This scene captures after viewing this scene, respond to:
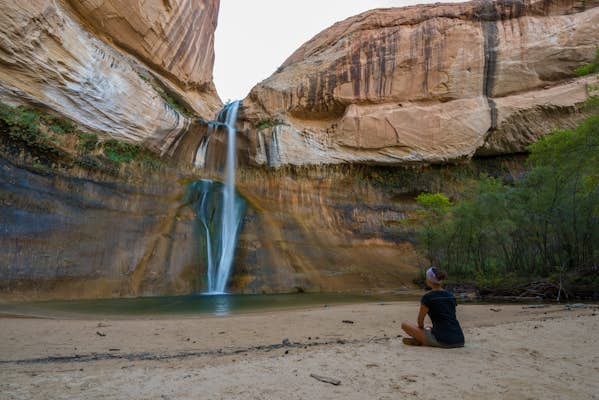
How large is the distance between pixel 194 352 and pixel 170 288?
13905 millimetres

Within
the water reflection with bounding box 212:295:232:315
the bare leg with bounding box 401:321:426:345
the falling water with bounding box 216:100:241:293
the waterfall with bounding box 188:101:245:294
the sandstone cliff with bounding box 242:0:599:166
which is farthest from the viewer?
the sandstone cliff with bounding box 242:0:599:166

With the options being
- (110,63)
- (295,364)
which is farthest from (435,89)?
(295,364)

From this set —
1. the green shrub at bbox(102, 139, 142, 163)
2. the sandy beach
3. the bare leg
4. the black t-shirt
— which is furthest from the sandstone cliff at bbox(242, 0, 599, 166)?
the black t-shirt

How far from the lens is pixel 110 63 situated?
19.6m

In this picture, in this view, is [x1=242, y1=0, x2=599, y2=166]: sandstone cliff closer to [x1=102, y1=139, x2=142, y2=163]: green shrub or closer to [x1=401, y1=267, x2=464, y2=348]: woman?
[x1=102, y1=139, x2=142, y2=163]: green shrub

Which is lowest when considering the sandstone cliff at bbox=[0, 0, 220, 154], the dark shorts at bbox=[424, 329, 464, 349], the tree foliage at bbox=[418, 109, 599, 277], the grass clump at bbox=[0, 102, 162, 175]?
the dark shorts at bbox=[424, 329, 464, 349]

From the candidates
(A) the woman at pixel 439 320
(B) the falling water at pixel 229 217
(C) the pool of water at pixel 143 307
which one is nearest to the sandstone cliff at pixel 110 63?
(B) the falling water at pixel 229 217

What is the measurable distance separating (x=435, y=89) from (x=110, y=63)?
20987mm

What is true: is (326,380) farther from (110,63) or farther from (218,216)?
(110,63)

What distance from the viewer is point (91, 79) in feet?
59.5

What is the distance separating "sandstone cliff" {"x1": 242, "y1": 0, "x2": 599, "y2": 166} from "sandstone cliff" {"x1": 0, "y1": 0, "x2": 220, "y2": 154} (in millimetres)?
5965

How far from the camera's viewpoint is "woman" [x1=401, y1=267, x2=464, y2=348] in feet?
13.7

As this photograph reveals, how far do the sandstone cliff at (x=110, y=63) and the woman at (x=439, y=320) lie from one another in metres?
18.0

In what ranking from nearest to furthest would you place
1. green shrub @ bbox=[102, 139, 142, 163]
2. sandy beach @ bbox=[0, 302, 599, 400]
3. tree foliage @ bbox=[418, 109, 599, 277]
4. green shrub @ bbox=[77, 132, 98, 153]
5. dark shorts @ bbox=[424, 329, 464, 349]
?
1. sandy beach @ bbox=[0, 302, 599, 400]
2. dark shorts @ bbox=[424, 329, 464, 349]
3. tree foliage @ bbox=[418, 109, 599, 277]
4. green shrub @ bbox=[77, 132, 98, 153]
5. green shrub @ bbox=[102, 139, 142, 163]
